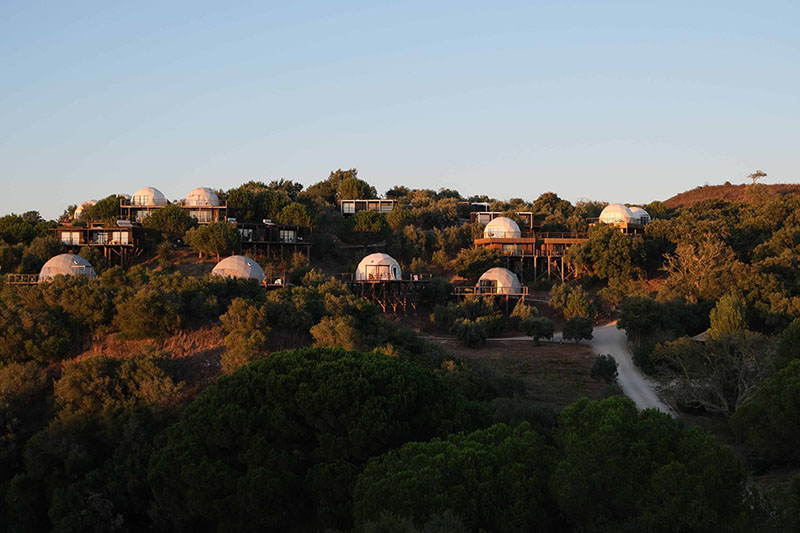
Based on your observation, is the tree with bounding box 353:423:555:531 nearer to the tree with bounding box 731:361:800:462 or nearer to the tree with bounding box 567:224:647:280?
the tree with bounding box 731:361:800:462

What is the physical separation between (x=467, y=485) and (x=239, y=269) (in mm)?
39438

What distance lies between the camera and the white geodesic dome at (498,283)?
61062 mm

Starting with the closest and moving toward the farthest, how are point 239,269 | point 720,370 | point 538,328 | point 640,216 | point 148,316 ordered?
point 720,370 < point 148,316 < point 538,328 < point 239,269 < point 640,216

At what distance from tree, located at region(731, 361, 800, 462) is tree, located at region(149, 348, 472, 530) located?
10809 mm

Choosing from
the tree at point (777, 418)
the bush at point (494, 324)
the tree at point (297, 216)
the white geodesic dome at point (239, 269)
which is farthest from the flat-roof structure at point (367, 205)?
the tree at point (777, 418)

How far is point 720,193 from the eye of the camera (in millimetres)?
118625

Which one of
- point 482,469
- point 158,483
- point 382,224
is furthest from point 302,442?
point 382,224

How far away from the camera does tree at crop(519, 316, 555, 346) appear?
174ft

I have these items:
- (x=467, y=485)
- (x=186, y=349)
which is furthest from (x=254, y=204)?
(x=467, y=485)

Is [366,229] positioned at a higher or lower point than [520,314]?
higher

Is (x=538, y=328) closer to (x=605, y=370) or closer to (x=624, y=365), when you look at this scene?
(x=624, y=365)

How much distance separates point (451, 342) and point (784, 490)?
93.5 ft

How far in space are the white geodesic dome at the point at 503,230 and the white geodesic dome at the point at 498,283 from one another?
1027 centimetres

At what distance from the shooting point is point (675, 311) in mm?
51500
